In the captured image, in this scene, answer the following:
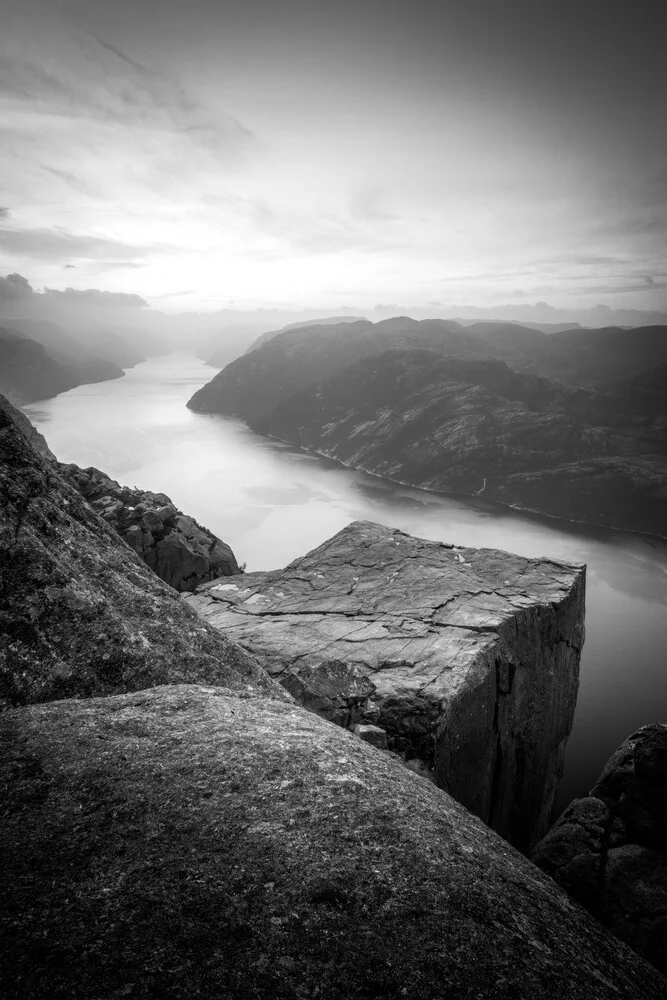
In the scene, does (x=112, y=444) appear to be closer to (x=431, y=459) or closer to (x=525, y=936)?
(x=431, y=459)

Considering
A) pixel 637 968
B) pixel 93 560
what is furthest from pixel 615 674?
pixel 93 560

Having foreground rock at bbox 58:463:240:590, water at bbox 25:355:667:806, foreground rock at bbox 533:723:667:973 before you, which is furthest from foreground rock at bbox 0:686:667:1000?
water at bbox 25:355:667:806

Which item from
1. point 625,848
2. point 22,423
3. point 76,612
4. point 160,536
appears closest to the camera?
point 76,612

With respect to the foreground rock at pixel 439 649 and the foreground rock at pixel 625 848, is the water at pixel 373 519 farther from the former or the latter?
the foreground rock at pixel 625 848

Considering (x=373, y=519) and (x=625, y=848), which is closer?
(x=625, y=848)

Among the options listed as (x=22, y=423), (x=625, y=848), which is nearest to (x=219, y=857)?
(x=625, y=848)

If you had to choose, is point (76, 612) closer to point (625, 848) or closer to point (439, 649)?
point (439, 649)
